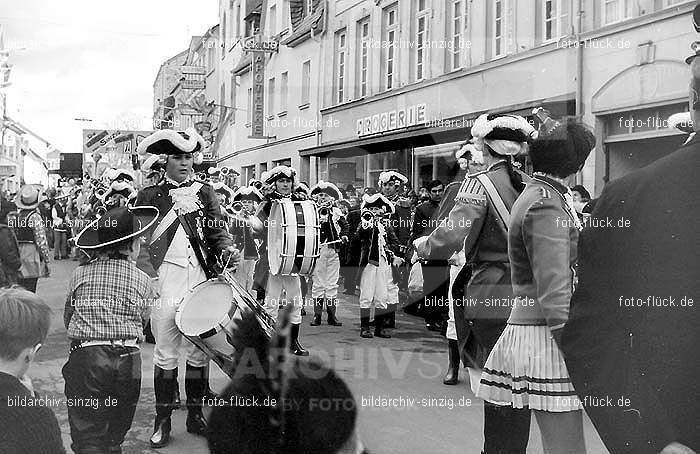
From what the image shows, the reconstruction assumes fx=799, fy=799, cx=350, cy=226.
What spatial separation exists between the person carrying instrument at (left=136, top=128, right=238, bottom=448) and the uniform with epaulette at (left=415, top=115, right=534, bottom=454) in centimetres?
161

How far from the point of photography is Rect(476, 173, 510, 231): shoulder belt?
3.55 m

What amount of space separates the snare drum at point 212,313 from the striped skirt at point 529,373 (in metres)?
1.36

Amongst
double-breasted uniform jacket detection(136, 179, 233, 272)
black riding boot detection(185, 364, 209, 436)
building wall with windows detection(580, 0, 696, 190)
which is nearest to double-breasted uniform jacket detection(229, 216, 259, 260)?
building wall with windows detection(580, 0, 696, 190)

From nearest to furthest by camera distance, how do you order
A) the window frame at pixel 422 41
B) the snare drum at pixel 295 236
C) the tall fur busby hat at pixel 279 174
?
the snare drum at pixel 295 236 < the tall fur busby hat at pixel 279 174 < the window frame at pixel 422 41

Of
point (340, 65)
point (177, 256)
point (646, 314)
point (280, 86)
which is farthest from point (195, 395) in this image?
point (280, 86)

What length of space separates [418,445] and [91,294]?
6.58 feet

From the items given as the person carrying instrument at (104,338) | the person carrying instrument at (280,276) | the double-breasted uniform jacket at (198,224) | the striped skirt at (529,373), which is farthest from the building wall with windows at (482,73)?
the person carrying instrument at (104,338)

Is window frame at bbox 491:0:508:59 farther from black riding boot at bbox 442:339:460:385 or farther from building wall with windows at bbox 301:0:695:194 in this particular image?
black riding boot at bbox 442:339:460:385

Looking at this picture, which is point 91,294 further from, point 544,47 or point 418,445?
point 544,47

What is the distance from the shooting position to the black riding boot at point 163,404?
455 cm

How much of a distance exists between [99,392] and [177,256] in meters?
1.20

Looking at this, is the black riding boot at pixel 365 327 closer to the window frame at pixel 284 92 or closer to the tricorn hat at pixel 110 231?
the tricorn hat at pixel 110 231

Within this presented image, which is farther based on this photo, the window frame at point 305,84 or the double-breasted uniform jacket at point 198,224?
the window frame at point 305,84

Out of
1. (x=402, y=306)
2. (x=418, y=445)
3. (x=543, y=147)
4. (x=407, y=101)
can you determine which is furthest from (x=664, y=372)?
(x=407, y=101)
